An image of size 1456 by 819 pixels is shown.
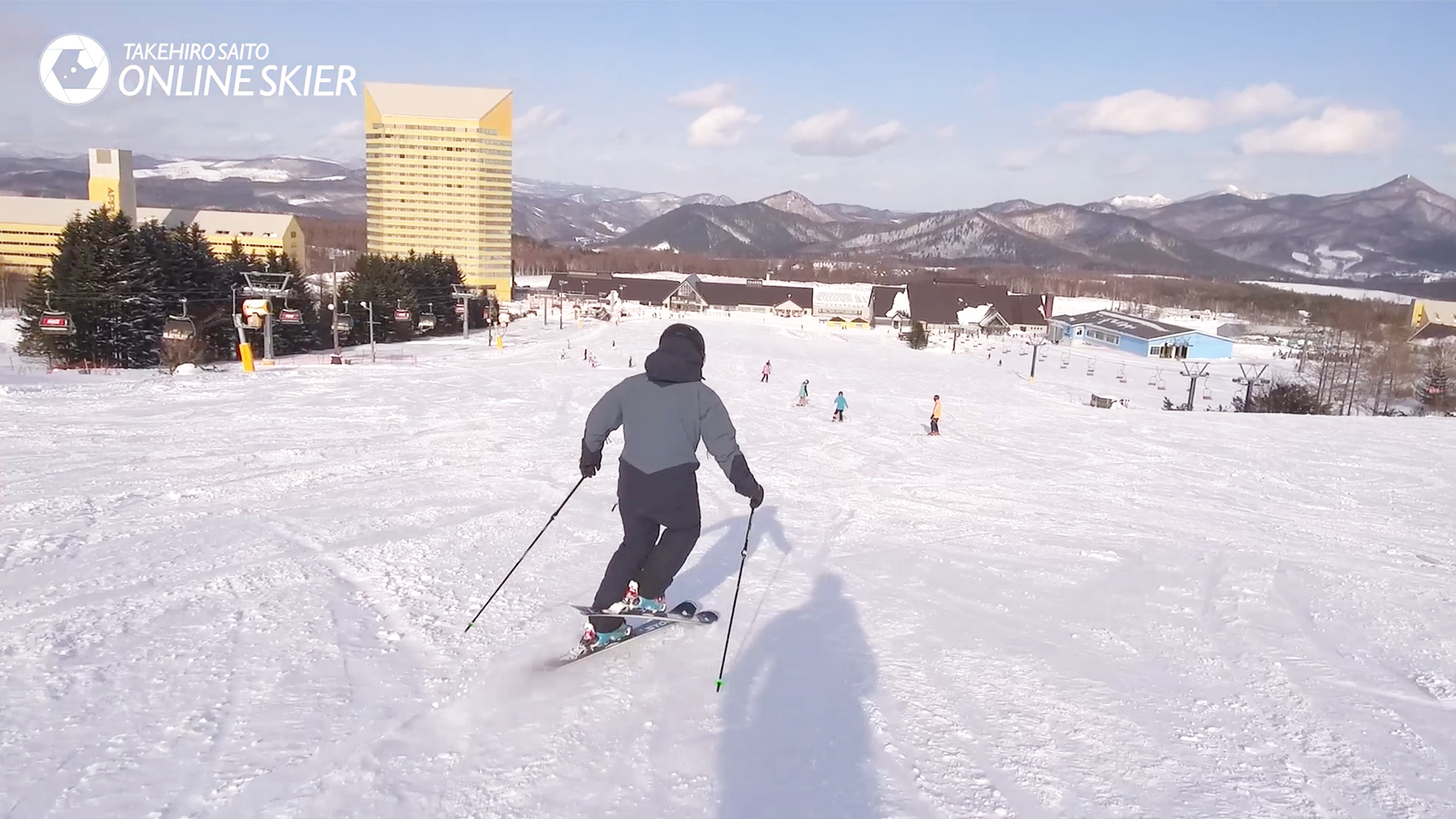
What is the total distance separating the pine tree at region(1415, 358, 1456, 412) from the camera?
116 ft

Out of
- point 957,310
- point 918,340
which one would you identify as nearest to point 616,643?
point 918,340

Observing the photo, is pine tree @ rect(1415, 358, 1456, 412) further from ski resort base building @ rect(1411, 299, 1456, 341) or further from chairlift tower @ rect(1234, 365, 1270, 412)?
ski resort base building @ rect(1411, 299, 1456, 341)

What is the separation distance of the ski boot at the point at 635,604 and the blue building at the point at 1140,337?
7182 centimetres

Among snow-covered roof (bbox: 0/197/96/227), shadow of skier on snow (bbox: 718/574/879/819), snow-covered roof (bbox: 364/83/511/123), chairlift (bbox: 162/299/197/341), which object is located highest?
snow-covered roof (bbox: 364/83/511/123)

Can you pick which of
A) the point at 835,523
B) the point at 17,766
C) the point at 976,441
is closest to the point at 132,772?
the point at 17,766

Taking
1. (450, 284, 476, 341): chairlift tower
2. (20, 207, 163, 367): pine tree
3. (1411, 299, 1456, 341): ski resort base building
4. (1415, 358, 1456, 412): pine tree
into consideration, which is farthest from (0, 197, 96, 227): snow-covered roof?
(1411, 299, 1456, 341): ski resort base building

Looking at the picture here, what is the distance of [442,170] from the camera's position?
10862 cm

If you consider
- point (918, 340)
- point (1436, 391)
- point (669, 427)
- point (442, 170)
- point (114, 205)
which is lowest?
point (1436, 391)

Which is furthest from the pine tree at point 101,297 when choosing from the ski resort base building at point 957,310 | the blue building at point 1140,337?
the blue building at point 1140,337

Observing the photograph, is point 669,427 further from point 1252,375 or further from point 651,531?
point 1252,375

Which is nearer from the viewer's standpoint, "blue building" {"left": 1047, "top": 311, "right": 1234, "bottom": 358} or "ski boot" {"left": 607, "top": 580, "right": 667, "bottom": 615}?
"ski boot" {"left": 607, "top": 580, "right": 667, "bottom": 615}

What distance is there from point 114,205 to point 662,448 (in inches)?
2794

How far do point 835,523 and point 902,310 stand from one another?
242ft

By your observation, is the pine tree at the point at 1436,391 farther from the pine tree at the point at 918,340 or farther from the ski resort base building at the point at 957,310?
the ski resort base building at the point at 957,310
